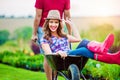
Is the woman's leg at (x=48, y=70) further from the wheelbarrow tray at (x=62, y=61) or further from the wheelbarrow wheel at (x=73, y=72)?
the wheelbarrow wheel at (x=73, y=72)

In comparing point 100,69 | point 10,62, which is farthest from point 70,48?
point 10,62

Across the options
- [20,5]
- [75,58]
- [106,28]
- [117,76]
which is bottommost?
[117,76]

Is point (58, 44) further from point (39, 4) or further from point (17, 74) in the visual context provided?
point (17, 74)

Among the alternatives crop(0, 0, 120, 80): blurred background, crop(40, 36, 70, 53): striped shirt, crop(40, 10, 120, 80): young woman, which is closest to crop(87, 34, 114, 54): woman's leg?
crop(40, 10, 120, 80): young woman

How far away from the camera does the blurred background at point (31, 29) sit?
9.82 ft

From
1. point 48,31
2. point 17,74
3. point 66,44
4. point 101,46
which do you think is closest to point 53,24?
point 48,31

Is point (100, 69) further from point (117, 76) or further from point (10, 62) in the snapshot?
point (10, 62)

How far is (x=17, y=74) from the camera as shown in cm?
302

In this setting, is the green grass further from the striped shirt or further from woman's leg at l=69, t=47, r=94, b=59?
woman's leg at l=69, t=47, r=94, b=59

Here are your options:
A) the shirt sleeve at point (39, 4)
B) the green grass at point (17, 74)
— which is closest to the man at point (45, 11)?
the shirt sleeve at point (39, 4)

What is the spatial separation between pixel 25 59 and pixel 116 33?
0.78 meters

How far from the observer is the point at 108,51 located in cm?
274

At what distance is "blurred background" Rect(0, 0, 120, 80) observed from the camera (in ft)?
9.82

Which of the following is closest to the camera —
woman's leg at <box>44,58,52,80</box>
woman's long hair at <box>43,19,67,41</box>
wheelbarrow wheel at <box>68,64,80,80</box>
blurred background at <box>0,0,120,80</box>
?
wheelbarrow wheel at <box>68,64,80,80</box>
